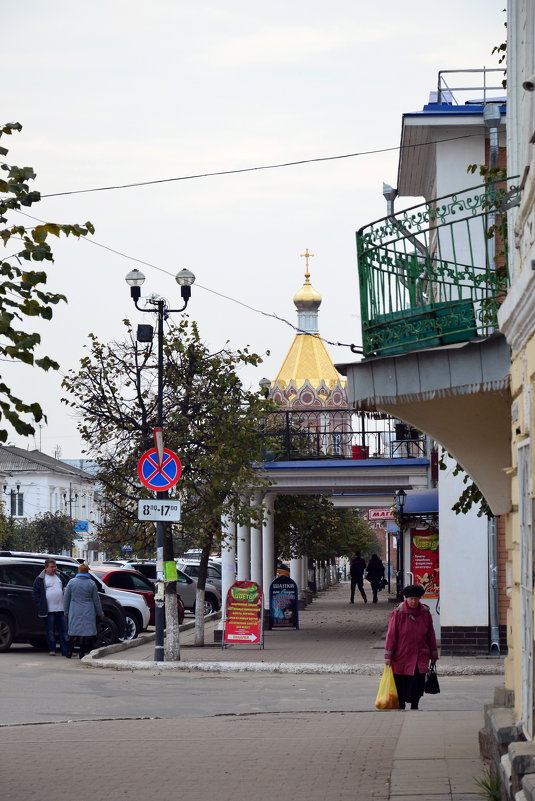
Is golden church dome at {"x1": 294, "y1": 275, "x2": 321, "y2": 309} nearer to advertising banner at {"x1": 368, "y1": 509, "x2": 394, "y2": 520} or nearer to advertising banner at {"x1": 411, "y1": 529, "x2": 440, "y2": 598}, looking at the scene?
advertising banner at {"x1": 368, "y1": 509, "x2": 394, "y2": 520}

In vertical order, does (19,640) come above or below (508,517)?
below

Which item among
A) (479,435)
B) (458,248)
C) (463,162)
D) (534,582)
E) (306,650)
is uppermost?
(463,162)

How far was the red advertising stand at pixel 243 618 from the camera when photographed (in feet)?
72.2

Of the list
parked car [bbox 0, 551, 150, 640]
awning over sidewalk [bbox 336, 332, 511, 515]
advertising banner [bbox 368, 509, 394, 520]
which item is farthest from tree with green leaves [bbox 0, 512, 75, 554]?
awning over sidewalk [bbox 336, 332, 511, 515]

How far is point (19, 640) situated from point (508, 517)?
49.4ft

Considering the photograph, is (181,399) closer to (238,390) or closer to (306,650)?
(238,390)

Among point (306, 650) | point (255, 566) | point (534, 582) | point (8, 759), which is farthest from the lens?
point (255, 566)

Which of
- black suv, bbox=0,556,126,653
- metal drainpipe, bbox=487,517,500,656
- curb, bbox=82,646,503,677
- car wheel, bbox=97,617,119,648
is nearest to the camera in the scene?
curb, bbox=82,646,503,677

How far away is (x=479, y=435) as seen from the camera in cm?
969

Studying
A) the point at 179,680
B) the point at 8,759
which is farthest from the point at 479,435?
the point at 179,680

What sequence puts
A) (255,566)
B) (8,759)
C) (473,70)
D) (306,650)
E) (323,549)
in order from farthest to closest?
(323,549), (255,566), (306,650), (473,70), (8,759)

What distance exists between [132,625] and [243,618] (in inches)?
152

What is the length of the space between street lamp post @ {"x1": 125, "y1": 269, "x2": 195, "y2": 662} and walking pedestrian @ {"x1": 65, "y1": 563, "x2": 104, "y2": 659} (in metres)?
1.30

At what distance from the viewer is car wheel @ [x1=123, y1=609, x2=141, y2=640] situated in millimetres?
25406
